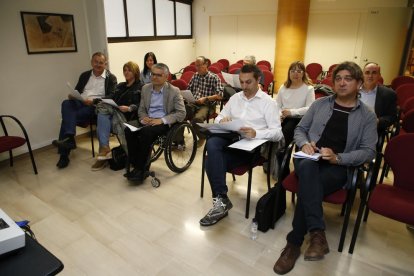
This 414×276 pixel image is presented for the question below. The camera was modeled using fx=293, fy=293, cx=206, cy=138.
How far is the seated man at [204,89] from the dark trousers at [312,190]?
2085mm

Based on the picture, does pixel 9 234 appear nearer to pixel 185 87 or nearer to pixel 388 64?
pixel 185 87

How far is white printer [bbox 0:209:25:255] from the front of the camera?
0.91 m

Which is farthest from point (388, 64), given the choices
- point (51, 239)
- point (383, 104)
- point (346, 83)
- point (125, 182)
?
point (51, 239)

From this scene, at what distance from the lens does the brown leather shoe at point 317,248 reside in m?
1.86

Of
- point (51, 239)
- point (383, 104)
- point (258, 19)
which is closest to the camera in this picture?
point (51, 239)

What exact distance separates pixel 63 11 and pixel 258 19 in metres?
5.14

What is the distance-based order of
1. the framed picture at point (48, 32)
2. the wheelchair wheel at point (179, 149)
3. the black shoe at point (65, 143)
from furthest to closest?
the framed picture at point (48, 32) < the black shoe at point (65, 143) < the wheelchair wheel at point (179, 149)

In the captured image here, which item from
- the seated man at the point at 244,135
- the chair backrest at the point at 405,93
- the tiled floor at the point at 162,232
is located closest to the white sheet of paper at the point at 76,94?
the tiled floor at the point at 162,232

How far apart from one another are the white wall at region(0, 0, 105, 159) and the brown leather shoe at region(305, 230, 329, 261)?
3.58 metres

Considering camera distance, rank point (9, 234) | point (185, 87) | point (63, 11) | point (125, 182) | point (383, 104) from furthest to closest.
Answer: point (185, 87), point (63, 11), point (125, 182), point (383, 104), point (9, 234)

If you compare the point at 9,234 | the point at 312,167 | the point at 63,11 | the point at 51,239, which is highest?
the point at 63,11

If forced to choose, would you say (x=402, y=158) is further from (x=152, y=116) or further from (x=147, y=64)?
(x=147, y=64)

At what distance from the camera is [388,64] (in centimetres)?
644

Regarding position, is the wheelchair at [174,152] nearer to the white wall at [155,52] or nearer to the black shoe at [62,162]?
the black shoe at [62,162]
